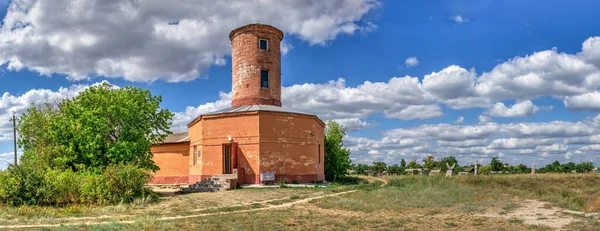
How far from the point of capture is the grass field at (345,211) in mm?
12243

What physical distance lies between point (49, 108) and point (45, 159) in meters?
14.7

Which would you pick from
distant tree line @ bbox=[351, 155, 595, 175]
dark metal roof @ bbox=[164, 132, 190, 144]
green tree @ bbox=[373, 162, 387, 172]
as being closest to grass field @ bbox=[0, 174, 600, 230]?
dark metal roof @ bbox=[164, 132, 190, 144]

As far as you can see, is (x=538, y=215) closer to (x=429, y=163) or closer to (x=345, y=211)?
(x=345, y=211)

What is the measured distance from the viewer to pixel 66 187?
18.3 meters

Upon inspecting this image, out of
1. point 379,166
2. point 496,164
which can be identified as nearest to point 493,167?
point 496,164

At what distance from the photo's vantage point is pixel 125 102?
22688mm

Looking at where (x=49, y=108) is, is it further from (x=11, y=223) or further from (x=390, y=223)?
(x=390, y=223)

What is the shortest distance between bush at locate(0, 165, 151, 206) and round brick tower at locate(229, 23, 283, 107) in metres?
10.9

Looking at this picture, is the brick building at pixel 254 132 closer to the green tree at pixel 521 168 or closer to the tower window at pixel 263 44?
the tower window at pixel 263 44

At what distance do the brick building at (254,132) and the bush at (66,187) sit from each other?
657cm

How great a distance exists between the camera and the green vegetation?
18.0 meters

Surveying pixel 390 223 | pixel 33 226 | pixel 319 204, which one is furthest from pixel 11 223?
pixel 390 223

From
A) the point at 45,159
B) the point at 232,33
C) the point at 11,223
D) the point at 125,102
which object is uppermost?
the point at 232,33

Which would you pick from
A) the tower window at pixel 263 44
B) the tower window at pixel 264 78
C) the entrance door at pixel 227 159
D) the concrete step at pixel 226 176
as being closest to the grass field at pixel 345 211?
the concrete step at pixel 226 176
